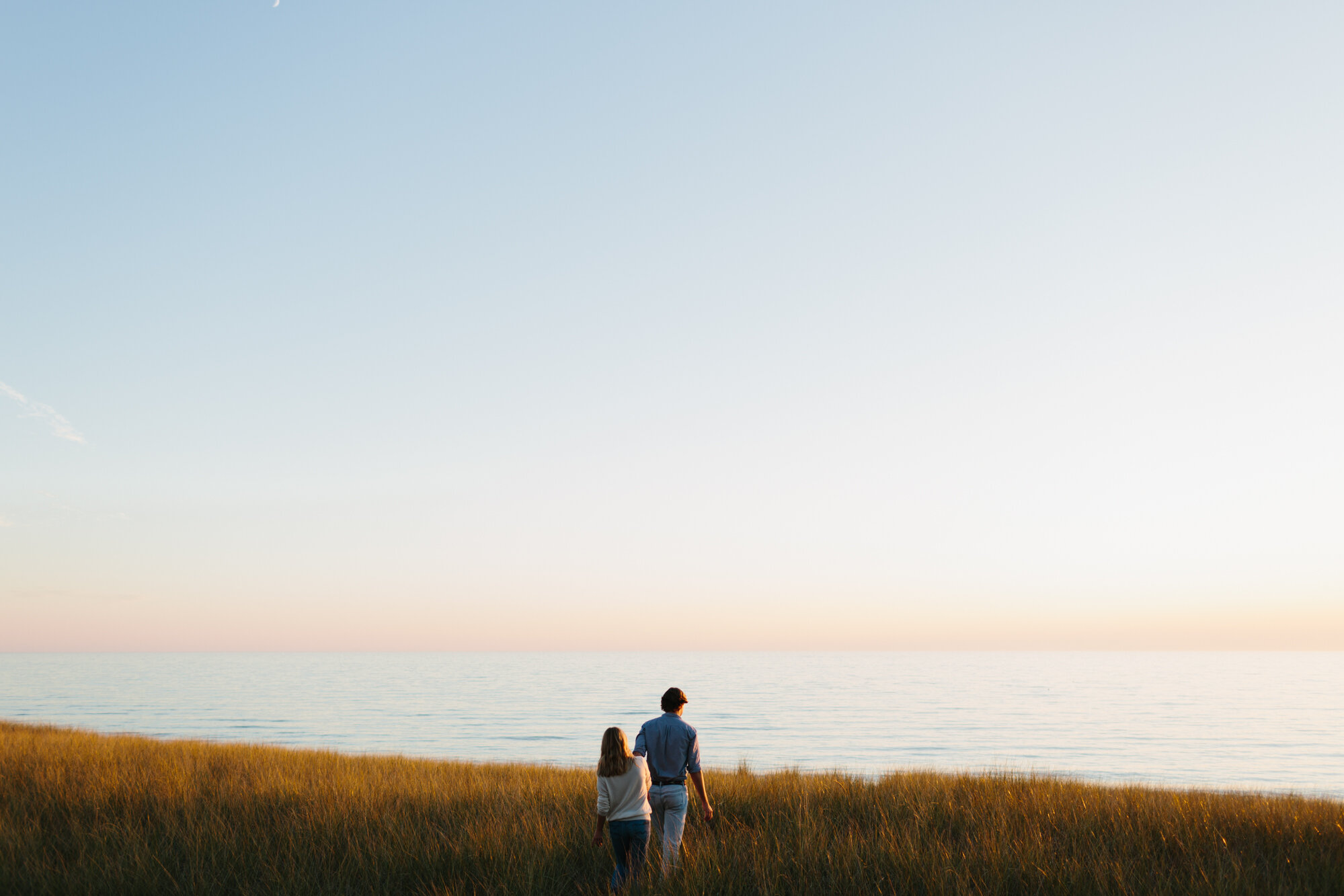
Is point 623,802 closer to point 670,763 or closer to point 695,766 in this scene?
point 670,763

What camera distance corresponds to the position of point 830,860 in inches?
332

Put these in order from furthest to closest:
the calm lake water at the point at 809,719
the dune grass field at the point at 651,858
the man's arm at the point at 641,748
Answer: the calm lake water at the point at 809,719, the man's arm at the point at 641,748, the dune grass field at the point at 651,858

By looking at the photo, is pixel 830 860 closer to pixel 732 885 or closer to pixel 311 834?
pixel 732 885

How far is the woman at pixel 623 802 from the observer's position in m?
7.99

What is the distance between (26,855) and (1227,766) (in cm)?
4407

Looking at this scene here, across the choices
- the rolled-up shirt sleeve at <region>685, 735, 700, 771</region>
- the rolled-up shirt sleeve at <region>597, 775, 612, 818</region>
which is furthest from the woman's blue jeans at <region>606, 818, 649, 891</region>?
the rolled-up shirt sleeve at <region>685, 735, 700, 771</region>

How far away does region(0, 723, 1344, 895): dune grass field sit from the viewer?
7.95m

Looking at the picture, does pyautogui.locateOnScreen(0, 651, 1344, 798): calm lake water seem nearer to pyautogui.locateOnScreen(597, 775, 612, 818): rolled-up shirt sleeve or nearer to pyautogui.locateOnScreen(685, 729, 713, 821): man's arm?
pyautogui.locateOnScreen(685, 729, 713, 821): man's arm

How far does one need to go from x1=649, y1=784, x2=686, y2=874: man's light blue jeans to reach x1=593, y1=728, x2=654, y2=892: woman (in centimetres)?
70

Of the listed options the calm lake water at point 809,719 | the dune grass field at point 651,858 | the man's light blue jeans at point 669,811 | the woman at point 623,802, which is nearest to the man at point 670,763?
the man's light blue jeans at point 669,811

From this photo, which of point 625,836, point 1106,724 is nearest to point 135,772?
point 625,836

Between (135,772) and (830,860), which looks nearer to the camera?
(830,860)

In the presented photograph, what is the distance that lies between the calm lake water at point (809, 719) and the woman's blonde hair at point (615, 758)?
24785 mm

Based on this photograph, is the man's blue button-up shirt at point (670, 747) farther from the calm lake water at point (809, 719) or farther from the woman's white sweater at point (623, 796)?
the calm lake water at point (809, 719)
